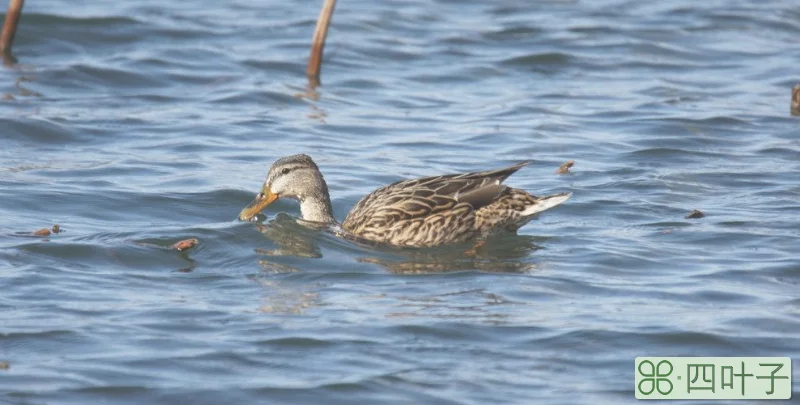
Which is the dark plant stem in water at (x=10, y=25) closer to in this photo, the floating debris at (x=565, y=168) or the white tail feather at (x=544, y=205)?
the floating debris at (x=565, y=168)

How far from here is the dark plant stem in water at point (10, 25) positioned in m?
17.4

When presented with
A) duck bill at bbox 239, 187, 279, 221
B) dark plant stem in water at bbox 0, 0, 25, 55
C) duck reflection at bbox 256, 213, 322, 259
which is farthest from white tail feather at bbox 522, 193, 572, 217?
dark plant stem in water at bbox 0, 0, 25, 55

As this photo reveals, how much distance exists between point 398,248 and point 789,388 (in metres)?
4.01

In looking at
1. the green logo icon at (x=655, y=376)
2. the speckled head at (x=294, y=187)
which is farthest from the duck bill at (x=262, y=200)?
the green logo icon at (x=655, y=376)

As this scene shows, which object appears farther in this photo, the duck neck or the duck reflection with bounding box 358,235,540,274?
the duck neck

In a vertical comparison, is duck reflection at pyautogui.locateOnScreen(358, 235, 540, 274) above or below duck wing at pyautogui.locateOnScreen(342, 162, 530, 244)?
below

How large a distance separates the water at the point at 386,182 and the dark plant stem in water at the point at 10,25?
34 cm

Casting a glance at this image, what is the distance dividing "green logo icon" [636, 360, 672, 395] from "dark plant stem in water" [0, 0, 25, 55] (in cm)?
1132

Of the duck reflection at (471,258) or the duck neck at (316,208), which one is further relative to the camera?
the duck neck at (316,208)

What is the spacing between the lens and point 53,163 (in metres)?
14.1

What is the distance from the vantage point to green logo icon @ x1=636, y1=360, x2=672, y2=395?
799 centimetres

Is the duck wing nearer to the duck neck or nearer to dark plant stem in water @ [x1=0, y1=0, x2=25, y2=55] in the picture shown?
the duck neck

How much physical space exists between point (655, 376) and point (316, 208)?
4.40 m

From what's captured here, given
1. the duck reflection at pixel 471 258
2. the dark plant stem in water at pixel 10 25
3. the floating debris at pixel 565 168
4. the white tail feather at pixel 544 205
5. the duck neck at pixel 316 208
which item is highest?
the dark plant stem in water at pixel 10 25
